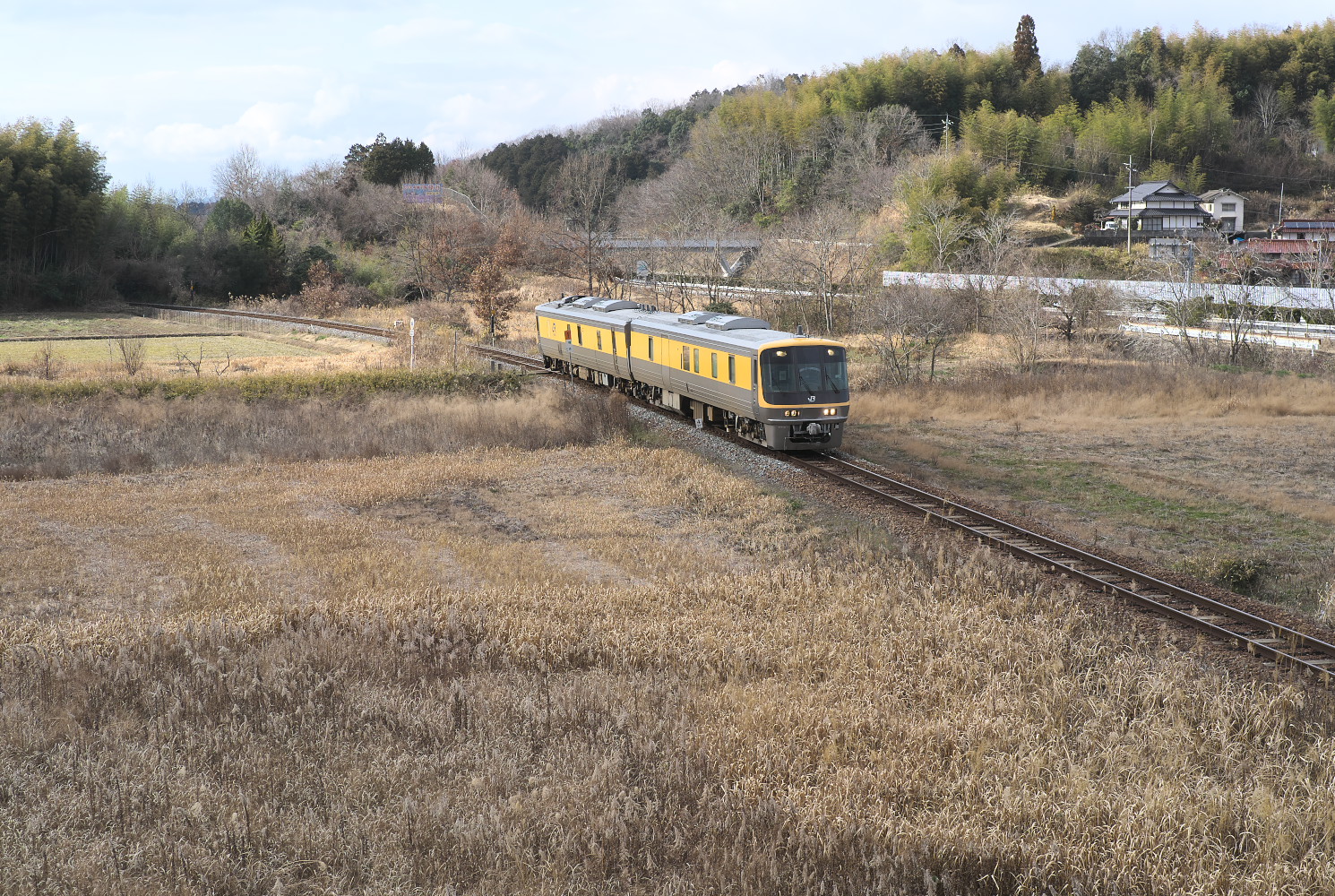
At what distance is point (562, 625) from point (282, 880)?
472cm

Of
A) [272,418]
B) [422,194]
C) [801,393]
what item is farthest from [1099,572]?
[422,194]

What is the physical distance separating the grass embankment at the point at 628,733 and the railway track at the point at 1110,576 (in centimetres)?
80

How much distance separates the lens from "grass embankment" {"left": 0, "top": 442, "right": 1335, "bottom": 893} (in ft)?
20.1

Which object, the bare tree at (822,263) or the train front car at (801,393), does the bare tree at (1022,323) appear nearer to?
the bare tree at (822,263)

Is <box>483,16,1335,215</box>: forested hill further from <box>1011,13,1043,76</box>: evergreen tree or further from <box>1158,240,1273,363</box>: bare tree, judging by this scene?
<box>1158,240,1273,363</box>: bare tree

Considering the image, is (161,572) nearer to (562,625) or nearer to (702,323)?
(562,625)

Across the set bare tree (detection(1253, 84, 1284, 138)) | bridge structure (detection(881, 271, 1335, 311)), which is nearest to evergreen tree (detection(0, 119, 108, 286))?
bridge structure (detection(881, 271, 1335, 311))

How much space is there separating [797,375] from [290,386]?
1400 cm

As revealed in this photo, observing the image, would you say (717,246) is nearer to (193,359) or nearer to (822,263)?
(822,263)

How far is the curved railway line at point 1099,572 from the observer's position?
33.3 feet

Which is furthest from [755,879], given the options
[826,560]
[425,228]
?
[425,228]

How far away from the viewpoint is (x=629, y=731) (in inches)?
314

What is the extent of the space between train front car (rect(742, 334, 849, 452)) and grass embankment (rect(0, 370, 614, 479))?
17.1 feet

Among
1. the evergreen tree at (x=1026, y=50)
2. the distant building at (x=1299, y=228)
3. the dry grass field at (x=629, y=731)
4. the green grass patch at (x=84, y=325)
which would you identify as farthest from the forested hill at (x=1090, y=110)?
the dry grass field at (x=629, y=731)
